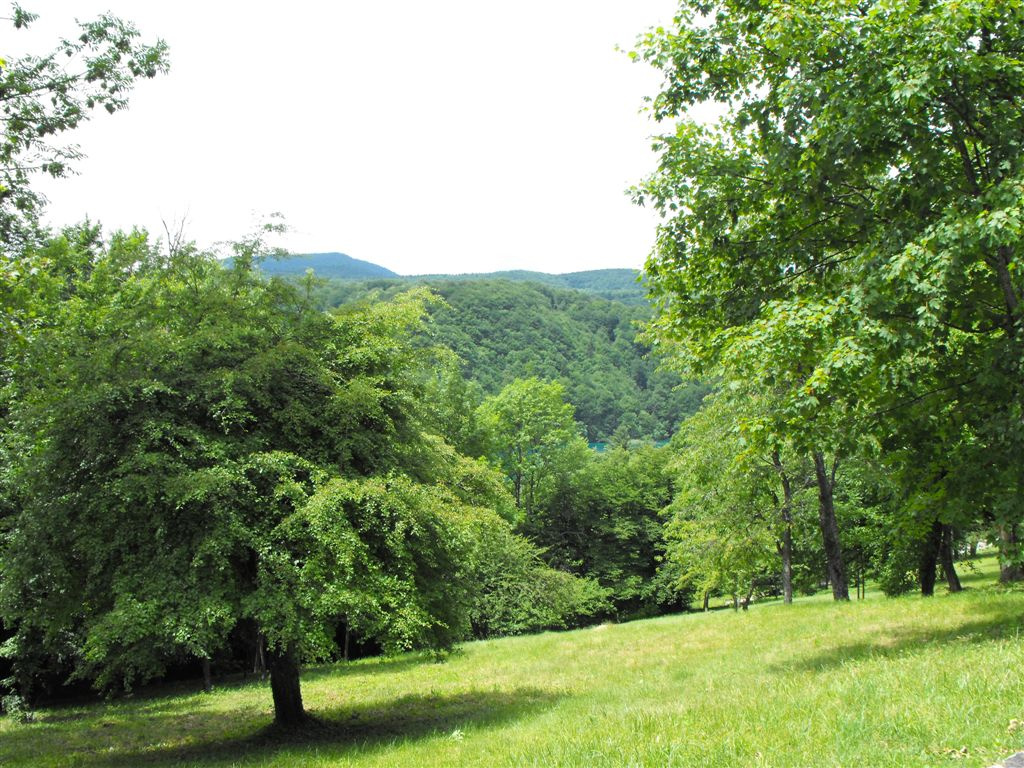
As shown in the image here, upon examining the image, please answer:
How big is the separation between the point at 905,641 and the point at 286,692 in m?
10.9

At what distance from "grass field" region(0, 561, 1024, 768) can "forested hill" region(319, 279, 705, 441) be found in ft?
333

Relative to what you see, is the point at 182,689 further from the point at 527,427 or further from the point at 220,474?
the point at 527,427

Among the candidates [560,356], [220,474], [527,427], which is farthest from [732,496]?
[560,356]

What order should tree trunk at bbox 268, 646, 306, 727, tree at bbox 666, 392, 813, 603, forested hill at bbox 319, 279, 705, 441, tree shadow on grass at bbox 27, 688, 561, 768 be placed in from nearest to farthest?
tree shadow on grass at bbox 27, 688, 561, 768
tree trunk at bbox 268, 646, 306, 727
tree at bbox 666, 392, 813, 603
forested hill at bbox 319, 279, 705, 441

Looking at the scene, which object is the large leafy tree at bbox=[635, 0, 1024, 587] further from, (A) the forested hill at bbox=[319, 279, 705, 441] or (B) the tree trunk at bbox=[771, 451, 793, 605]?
(A) the forested hill at bbox=[319, 279, 705, 441]

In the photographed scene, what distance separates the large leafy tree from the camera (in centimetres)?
952

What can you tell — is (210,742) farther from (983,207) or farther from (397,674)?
(983,207)

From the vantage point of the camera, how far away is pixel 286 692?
14094 millimetres

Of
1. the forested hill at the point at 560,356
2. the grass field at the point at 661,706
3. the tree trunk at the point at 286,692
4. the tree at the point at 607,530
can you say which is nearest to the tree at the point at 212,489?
the tree trunk at the point at 286,692

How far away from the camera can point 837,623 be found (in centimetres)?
1617

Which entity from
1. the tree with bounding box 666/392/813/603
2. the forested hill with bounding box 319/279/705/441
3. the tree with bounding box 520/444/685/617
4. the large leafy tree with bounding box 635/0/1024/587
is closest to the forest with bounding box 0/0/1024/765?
the large leafy tree with bounding box 635/0/1024/587

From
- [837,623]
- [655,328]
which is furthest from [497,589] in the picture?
[655,328]

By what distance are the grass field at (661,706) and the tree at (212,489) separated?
1.78 m

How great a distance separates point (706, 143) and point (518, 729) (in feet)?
31.7
